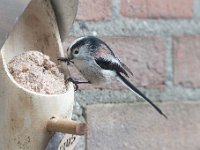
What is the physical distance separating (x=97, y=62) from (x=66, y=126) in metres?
0.24

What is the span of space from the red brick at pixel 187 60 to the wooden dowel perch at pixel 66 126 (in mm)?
337

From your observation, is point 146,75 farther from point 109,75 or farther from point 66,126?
point 66,126

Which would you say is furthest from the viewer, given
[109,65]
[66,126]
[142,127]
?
[142,127]

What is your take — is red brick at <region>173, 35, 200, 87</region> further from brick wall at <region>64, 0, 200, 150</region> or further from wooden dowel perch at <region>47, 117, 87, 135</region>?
wooden dowel perch at <region>47, 117, 87, 135</region>

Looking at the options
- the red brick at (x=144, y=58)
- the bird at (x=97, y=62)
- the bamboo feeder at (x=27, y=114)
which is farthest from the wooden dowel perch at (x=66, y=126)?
the red brick at (x=144, y=58)

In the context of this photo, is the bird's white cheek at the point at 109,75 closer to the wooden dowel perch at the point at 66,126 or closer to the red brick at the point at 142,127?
the red brick at the point at 142,127

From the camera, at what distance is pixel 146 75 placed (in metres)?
0.92

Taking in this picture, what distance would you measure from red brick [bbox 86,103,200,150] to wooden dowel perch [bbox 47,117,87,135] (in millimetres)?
247

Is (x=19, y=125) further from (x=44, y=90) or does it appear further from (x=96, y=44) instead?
(x=96, y=44)

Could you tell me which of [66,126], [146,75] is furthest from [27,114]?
Answer: [146,75]

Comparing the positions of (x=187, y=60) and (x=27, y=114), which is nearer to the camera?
(x=27, y=114)

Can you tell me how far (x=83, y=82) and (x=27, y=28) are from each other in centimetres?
15

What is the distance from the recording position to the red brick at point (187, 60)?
3.03 feet

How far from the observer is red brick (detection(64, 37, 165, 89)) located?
35.2 inches
